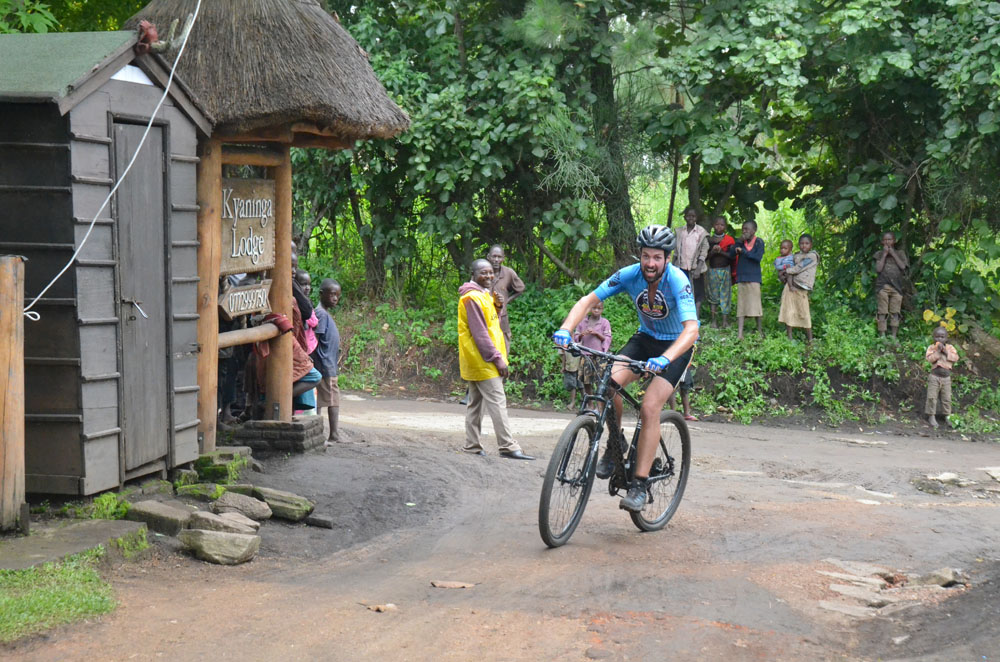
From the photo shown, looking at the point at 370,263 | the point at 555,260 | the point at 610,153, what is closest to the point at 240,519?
the point at 555,260

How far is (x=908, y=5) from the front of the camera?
14742 millimetres

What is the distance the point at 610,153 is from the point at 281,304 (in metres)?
8.98

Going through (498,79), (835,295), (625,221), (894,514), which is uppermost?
(498,79)

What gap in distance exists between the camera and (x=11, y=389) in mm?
5734

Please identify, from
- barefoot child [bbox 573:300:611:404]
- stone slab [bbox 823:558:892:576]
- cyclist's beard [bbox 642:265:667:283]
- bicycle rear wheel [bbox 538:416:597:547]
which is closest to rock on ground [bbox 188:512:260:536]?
bicycle rear wheel [bbox 538:416:597:547]

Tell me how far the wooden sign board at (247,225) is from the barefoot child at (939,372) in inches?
369

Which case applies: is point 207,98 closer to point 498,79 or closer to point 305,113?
point 305,113

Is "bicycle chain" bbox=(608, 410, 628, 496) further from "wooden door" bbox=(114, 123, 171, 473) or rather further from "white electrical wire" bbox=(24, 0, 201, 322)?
"white electrical wire" bbox=(24, 0, 201, 322)

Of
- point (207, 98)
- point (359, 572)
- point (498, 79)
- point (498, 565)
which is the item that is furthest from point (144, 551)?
point (498, 79)

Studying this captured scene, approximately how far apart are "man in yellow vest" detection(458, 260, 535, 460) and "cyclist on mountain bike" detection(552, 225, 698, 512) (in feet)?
8.90

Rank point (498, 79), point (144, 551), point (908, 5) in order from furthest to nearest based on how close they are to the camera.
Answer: point (498, 79) < point (908, 5) < point (144, 551)

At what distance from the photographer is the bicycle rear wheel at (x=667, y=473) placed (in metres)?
7.30

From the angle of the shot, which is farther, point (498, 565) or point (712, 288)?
point (712, 288)

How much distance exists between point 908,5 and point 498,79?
6.19 meters
